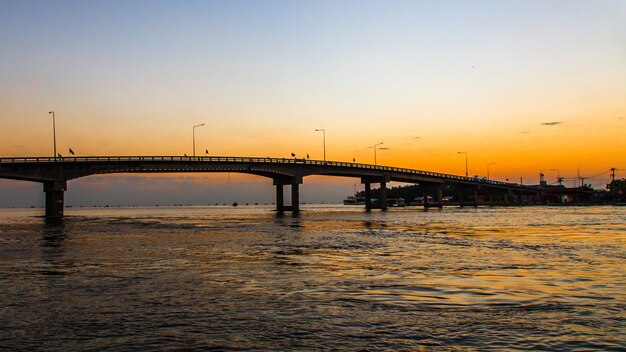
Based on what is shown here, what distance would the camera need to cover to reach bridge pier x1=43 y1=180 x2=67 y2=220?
9919 centimetres

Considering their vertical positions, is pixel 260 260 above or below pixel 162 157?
below

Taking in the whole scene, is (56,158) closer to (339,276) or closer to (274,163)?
(274,163)

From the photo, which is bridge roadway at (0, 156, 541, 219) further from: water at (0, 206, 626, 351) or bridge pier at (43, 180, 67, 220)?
water at (0, 206, 626, 351)

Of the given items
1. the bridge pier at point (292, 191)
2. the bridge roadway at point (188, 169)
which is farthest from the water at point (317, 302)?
the bridge pier at point (292, 191)

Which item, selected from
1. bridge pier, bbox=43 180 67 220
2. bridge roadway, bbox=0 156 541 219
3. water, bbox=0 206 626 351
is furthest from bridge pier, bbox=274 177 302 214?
water, bbox=0 206 626 351

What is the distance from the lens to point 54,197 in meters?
100

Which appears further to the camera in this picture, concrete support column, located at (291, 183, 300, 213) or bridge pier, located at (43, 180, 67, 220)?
concrete support column, located at (291, 183, 300, 213)

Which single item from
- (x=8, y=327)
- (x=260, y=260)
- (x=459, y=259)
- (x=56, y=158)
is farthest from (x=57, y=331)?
(x=56, y=158)

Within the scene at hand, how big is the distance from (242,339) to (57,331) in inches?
165

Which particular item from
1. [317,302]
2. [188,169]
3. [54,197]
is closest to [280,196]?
[188,169]

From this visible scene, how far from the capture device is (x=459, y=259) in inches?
1116

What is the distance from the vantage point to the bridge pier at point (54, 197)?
9919cm

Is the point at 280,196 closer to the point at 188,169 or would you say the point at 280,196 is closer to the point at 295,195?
the point at 295,195

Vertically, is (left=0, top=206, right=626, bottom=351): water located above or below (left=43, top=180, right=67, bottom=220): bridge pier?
below
